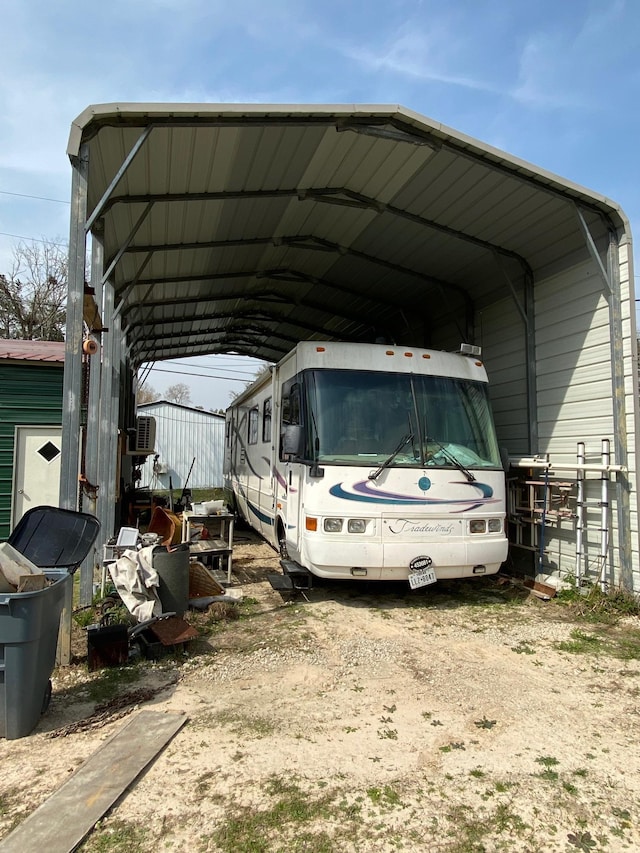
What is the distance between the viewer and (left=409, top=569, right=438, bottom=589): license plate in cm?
545

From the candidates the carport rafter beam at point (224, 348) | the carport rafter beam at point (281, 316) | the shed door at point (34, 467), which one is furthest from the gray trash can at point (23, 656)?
the carport rafter beam at point (224, 348)

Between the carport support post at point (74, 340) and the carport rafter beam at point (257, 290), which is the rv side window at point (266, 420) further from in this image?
the carport support post at point (74, 340)

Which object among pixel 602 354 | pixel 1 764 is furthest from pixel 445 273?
pixel 1 764

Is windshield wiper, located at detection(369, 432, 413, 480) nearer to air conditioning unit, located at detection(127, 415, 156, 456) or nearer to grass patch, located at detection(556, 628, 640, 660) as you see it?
grass patch, located at detection(556, 628, 640, 660)

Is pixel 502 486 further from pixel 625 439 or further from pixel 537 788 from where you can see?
pixel 537 788

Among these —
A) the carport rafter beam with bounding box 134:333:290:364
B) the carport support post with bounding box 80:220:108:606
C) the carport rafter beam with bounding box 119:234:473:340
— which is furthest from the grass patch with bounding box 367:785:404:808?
the carport rafter beam with bounding box 134:333:290:364

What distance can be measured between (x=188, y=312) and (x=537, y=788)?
11560mm

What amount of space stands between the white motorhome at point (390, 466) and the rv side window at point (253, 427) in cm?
274

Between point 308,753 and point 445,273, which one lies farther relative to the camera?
point 445,273

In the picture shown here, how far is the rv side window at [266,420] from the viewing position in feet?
27.0

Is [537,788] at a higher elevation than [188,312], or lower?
lower

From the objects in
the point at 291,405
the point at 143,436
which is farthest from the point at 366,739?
the point at 143,436

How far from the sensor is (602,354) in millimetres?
6422

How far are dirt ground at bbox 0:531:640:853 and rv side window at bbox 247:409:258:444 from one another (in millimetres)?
4345
